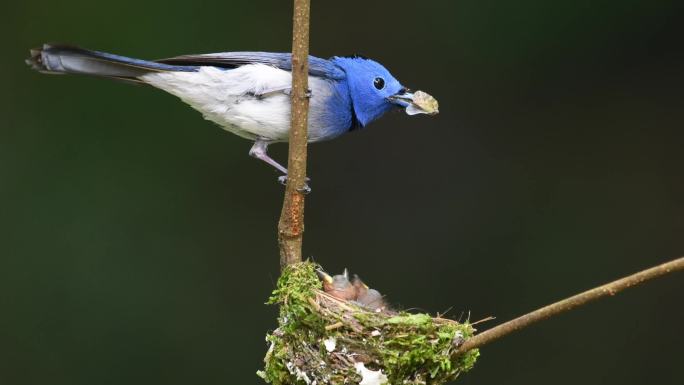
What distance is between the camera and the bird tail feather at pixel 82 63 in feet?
13.7

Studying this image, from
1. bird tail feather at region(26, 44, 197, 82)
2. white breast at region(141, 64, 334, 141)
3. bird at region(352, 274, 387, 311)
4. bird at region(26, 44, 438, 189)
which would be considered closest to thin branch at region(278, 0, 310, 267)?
bird at region(352, 274, 387, 311)

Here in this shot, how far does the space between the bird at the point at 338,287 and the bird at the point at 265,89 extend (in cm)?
53

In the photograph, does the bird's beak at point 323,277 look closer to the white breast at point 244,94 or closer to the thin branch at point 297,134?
the thin branch at point 297,134

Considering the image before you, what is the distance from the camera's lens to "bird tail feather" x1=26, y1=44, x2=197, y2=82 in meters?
4.18

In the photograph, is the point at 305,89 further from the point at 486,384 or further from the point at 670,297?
the point at 670,297

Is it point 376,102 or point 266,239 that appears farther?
point 266,239

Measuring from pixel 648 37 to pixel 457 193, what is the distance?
66.9 inches

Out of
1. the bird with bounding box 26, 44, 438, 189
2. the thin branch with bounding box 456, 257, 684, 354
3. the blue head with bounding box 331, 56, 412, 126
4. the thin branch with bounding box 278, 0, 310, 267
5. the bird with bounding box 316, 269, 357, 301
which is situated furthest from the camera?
the blue head with bounding box 331, 56, 412, 126

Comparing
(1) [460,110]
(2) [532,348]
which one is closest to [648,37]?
(1) [460,110]

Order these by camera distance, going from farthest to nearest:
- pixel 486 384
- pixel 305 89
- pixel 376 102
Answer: pixel 486 384, pixel 376 102, pixel 305 89

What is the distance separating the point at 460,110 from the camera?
7355 millimetres

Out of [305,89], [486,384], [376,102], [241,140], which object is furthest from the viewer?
[241,140]

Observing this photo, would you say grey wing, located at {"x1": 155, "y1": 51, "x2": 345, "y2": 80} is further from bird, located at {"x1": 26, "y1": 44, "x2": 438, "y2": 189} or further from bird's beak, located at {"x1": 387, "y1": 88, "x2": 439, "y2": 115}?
bird's beak, located at {"x1": 387, "y1": 88, "x2": 439, "y2": 115}

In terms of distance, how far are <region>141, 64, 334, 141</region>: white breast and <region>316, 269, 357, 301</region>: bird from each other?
28.3 inches
